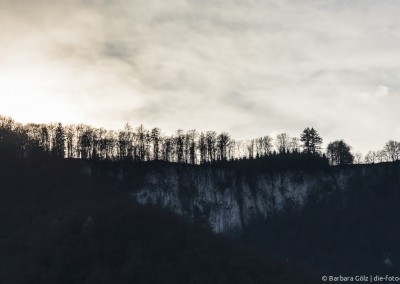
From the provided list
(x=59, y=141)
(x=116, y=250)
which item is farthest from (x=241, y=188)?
(x=116, y=250)

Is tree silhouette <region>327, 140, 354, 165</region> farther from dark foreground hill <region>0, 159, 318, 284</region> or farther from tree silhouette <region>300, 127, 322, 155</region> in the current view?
dark foreground hill <region>0, 159, 318, 284</region>

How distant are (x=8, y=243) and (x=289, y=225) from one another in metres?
71.6

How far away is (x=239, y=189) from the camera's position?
123 m

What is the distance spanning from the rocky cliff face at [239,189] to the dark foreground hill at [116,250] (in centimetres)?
3022

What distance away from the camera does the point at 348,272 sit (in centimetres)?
9769

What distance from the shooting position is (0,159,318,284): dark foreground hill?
58.2 meters

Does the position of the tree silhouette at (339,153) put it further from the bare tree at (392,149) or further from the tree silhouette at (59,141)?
the tree silhouette at (59,141)

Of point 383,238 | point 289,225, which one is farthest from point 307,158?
point 383,238

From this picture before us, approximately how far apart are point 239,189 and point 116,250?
210 feet

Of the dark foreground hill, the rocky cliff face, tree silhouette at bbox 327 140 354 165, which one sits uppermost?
tree silhouette at bbox 327 140 354 165

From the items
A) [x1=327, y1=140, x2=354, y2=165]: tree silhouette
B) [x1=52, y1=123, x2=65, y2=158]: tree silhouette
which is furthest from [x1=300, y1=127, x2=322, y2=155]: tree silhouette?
[x1=52, y1=123, x2=65, y2=158]: tree silhouette

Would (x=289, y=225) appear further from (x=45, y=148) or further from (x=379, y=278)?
(x=45, y=148)

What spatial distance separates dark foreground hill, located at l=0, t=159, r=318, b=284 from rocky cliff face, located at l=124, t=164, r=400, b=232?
99.2ft

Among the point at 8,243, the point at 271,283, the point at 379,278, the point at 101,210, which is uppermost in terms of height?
the point at 101,210
